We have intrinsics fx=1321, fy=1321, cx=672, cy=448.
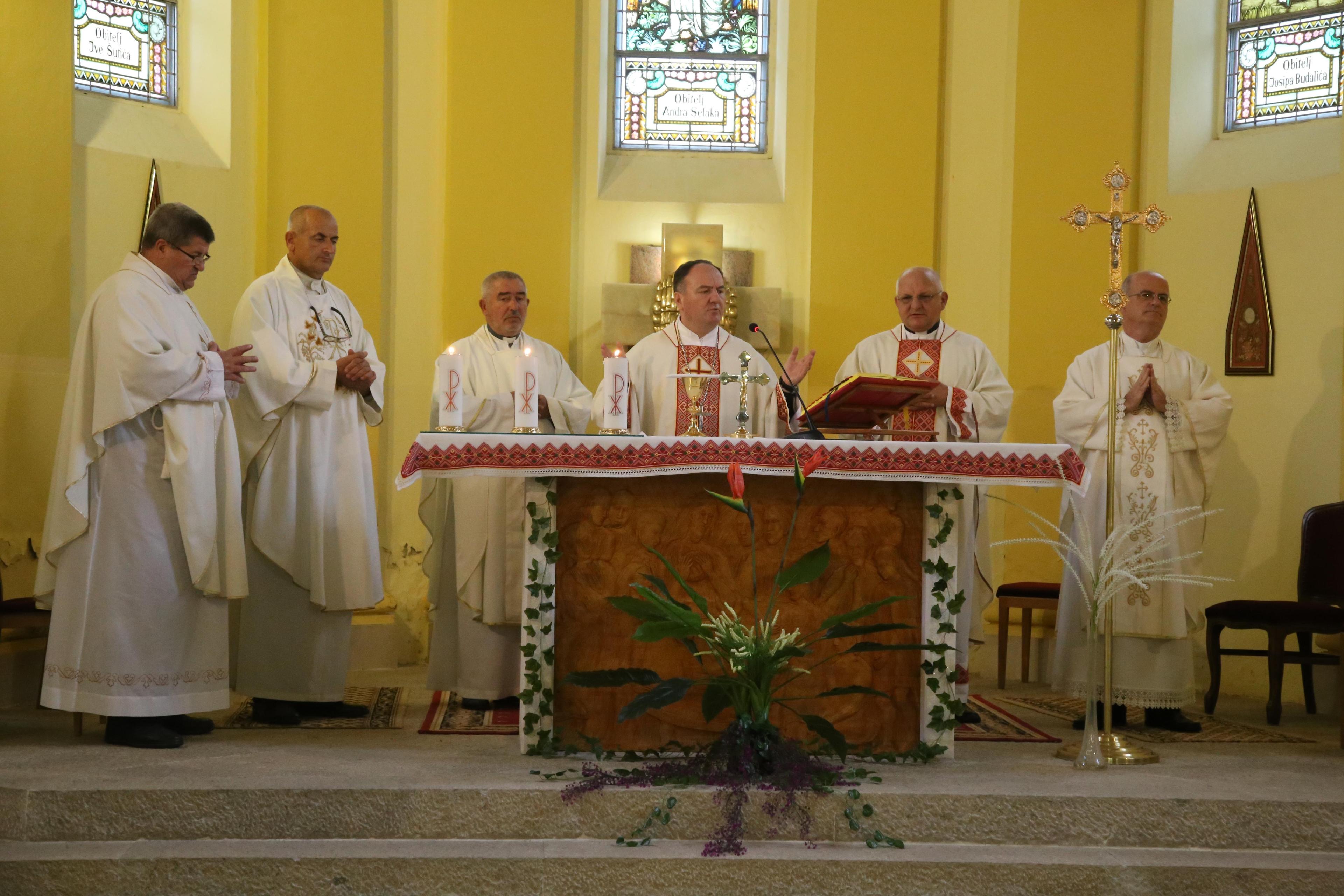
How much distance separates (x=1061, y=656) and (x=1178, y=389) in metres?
1.38

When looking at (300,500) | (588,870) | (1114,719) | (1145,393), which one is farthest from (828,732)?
(300,500)

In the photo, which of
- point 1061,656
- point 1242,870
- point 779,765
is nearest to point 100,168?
point 779,765

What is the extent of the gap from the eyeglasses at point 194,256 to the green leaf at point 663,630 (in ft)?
7.79

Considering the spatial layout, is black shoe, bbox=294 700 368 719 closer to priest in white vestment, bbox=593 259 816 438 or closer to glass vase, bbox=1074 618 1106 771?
priest in white vestment, bbox=593 259 816 438

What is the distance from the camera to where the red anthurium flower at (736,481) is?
14.4 ft

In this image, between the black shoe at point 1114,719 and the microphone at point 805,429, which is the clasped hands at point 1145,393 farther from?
the microphone at point 805,429

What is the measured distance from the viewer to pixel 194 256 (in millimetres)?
5371

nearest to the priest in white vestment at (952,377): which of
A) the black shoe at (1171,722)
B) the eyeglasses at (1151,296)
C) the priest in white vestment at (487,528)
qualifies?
the eyeglasses at (1151,296)

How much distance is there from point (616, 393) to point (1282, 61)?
536 cm

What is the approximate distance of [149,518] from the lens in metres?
5.14

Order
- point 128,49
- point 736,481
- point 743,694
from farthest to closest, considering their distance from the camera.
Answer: point 128,49, point 743,694, point 736,481

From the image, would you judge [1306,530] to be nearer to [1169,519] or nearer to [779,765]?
[1169,519]

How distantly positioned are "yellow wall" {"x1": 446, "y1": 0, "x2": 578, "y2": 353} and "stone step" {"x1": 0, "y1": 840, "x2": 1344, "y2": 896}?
4.36m

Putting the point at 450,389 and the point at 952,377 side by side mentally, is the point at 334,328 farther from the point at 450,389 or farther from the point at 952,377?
the point at 952,377
